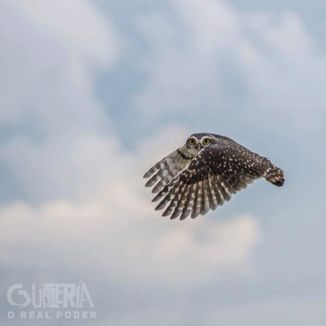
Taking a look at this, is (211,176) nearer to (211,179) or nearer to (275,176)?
(211,179)

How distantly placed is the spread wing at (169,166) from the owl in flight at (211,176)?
1135mm

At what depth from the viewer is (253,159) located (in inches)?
2452

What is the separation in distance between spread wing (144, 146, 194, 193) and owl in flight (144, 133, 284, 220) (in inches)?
44.7

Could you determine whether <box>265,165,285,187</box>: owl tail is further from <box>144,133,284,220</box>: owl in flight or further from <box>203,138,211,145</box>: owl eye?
<box>203,138,211,145</box>: owl eye

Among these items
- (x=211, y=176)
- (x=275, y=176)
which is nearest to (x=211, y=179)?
(x=211, y=176)

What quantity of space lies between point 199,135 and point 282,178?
109 inches

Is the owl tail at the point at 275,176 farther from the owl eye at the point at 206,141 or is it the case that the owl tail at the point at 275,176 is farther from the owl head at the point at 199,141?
the owl eye at the point at 206,141

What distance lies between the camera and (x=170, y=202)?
62.5m

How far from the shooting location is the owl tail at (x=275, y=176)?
6197 centimetres

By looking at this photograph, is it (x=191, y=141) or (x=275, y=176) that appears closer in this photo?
(x=275, y=176)

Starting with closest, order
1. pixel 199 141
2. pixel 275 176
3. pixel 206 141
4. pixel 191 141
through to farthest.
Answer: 1. pixel 275 176
2. pixel 206 141
3. pixel 199 141
4. pixel 191 141

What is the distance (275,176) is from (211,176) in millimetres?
1841

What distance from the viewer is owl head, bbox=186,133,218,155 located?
206ft

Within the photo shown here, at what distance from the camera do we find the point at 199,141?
62.9m
